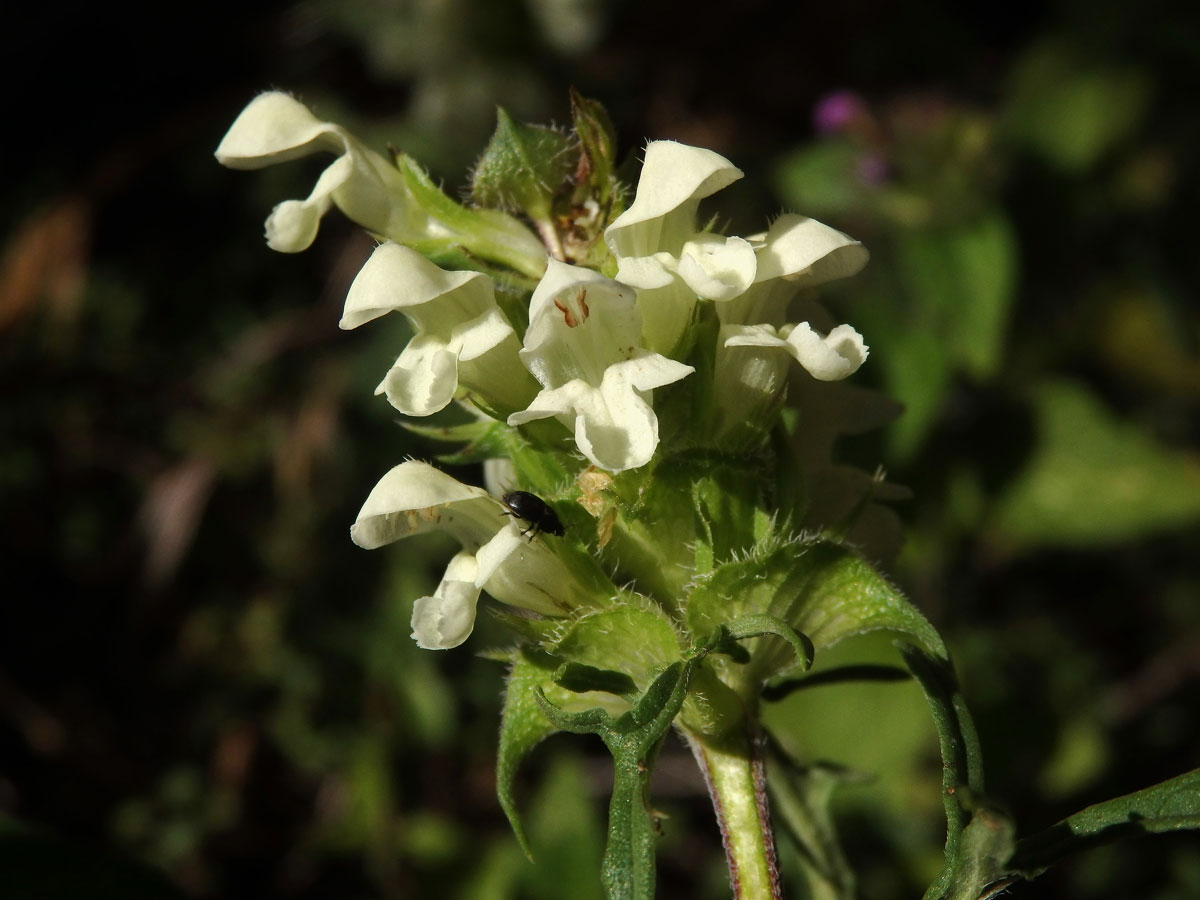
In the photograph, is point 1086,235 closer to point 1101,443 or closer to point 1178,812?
point 1101,443

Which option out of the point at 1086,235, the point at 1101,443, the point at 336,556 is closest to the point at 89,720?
the point at 336,556

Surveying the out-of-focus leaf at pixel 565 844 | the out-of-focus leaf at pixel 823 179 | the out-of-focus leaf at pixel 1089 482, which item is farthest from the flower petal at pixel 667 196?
the out-of-focus leaf at pixel 1089 482

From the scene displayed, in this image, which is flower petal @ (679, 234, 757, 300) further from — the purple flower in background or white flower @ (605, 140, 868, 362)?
the purple flower in background

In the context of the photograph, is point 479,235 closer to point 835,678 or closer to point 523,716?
point 523,716

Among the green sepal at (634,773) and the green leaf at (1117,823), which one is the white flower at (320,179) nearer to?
the green sepal at (634,773)

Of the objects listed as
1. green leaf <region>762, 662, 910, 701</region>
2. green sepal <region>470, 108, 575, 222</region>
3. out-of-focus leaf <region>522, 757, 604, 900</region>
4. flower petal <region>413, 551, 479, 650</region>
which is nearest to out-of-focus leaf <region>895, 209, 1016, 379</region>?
out-of-focus leaf <region>522, 757, 604, 900</region>
